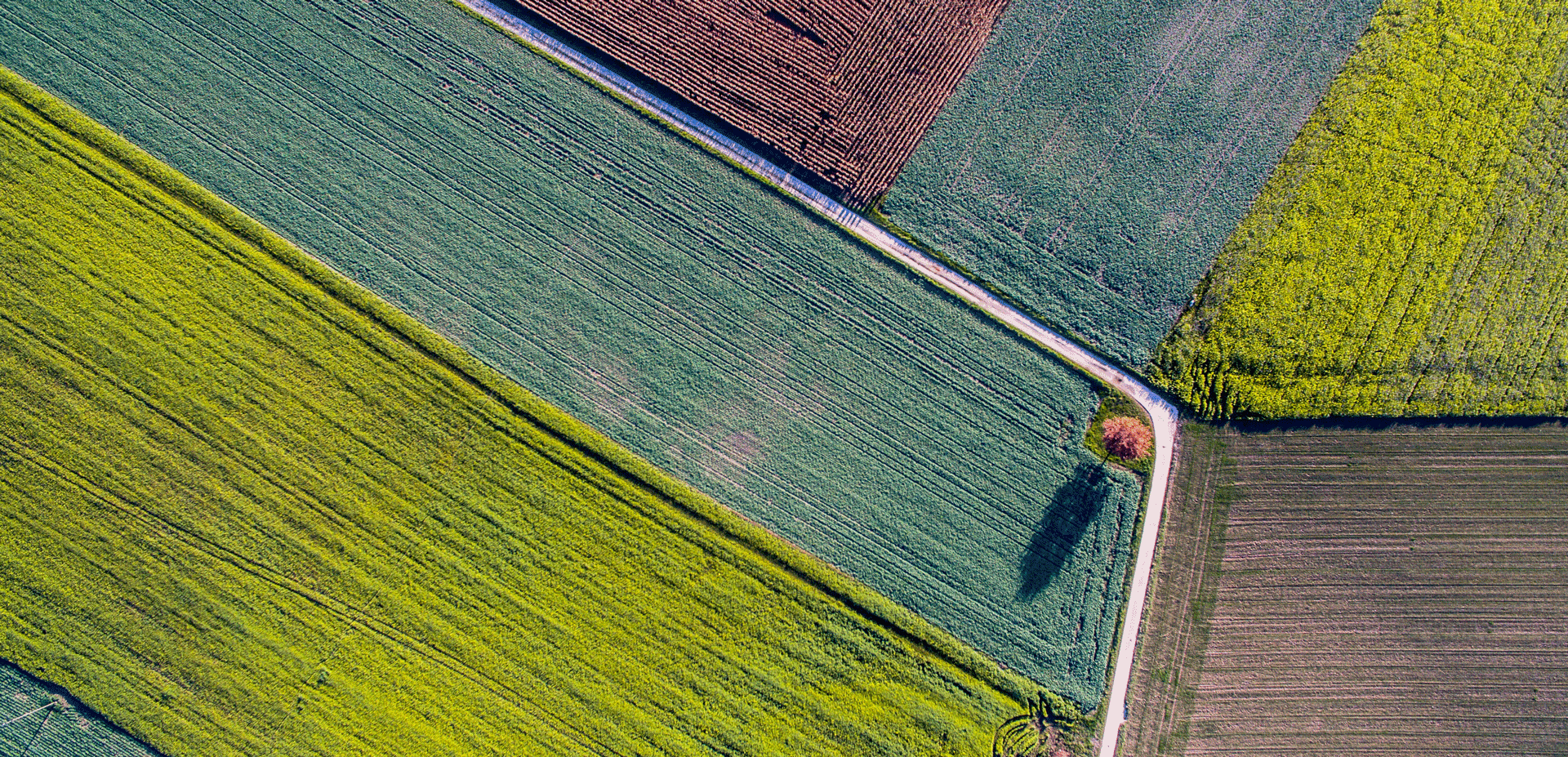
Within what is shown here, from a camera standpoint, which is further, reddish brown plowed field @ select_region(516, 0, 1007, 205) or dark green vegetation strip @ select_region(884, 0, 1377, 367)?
reddish brown plowed field @ select_region(516, 0, 1007, 205)

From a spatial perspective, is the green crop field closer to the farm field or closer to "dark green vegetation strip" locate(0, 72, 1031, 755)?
the farm field

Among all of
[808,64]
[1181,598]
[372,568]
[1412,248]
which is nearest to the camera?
[372,568]

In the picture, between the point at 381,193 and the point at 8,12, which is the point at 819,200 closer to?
the point at 381,193

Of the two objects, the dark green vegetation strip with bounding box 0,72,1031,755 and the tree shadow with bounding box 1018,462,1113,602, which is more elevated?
the tree shadow with bounding box 1018,462,1113,602

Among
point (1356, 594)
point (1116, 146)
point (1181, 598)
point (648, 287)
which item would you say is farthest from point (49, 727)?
point (1356, 594)

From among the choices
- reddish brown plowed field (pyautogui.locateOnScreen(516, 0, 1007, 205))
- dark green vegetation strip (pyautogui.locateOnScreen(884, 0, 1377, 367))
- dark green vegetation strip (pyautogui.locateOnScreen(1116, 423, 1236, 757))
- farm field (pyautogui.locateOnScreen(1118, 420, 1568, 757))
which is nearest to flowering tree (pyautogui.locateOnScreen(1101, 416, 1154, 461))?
dark green vegetation strip (pyautogui.locateOnScreen(1116, 423, 1236, 757))

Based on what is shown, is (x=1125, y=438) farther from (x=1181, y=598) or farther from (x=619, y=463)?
(x=619, y=463)

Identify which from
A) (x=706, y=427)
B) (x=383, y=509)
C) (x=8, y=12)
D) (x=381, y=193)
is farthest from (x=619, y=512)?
(x=8, y=12)
